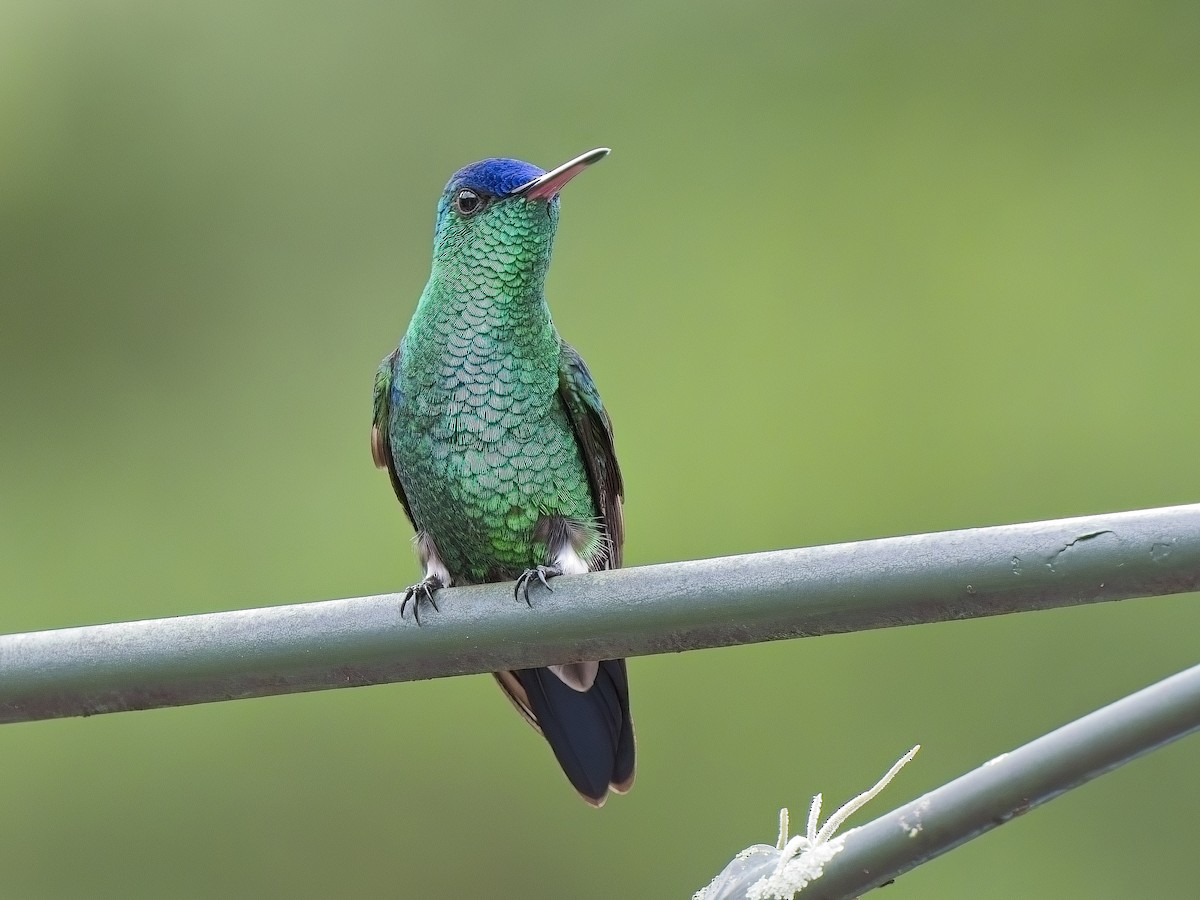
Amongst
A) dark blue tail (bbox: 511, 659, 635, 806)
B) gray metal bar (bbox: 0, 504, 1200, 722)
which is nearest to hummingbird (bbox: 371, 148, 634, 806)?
dark blue tail (bbox: 511, 659, 635, 806)

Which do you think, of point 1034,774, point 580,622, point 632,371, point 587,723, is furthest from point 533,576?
point 632,371

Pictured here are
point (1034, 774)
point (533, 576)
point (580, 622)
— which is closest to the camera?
point (1034, 774)

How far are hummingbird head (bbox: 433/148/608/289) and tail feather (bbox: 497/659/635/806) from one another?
0.52 m

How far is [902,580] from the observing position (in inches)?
29.8

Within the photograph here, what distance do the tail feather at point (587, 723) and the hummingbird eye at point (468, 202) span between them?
0.59m

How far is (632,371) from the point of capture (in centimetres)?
339

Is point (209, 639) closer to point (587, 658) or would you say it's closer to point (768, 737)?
point (587, 658)

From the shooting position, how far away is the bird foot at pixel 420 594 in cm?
90

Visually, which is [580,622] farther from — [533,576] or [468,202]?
[468,202]

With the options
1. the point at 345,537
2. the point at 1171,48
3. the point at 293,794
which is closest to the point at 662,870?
the point at 293,794

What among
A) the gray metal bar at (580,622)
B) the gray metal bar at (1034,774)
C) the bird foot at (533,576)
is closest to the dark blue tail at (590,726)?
the bird foot at (533,576)

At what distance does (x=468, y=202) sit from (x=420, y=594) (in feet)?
1.78

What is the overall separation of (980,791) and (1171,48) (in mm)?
3141

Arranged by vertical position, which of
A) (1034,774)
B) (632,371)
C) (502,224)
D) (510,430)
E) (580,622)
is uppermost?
(632,371)
